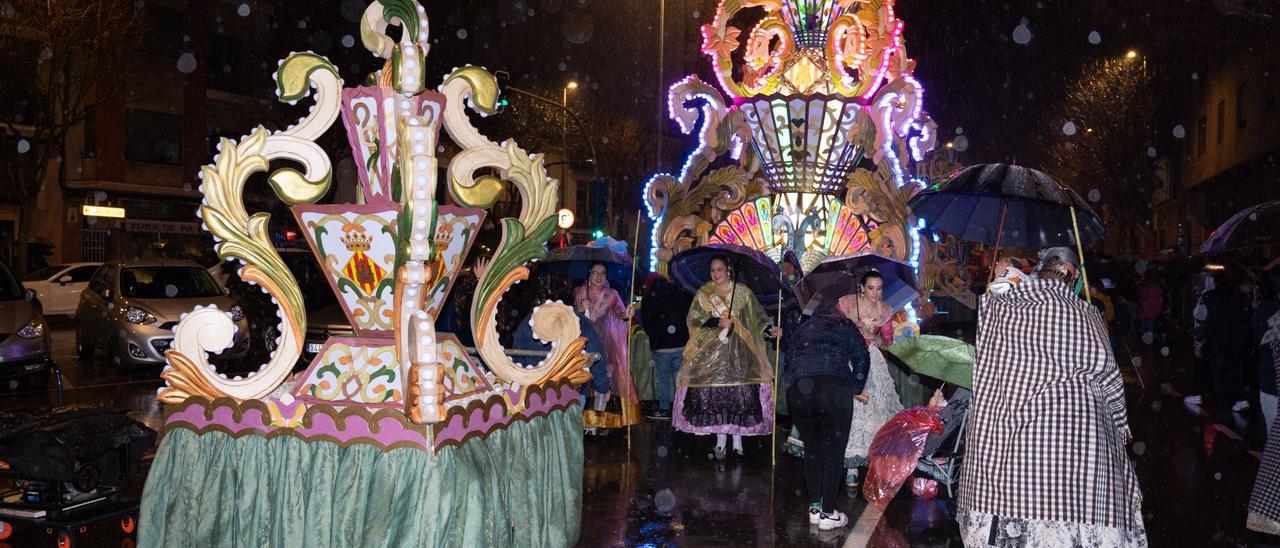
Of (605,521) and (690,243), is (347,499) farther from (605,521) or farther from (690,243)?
(690,243)

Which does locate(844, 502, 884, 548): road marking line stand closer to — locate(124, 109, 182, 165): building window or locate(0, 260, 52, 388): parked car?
locate(0, 260, 52, 388): parked car

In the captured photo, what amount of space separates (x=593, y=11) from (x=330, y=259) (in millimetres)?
39802

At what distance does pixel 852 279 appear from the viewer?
7.91 metres

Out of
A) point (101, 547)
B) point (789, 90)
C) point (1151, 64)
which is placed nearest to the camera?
point (101, 547)

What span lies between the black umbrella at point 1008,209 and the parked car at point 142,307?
959cm

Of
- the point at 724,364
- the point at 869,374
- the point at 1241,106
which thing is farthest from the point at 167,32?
the point at 1241,106

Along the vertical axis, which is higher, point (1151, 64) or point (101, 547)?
point (1151, 64)

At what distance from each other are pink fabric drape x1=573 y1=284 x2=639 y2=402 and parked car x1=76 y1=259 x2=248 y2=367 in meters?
5.86

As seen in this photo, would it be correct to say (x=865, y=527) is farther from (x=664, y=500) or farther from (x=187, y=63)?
(x=187, y=63)

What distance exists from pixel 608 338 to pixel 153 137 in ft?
88.0

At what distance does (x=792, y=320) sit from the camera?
9555mm

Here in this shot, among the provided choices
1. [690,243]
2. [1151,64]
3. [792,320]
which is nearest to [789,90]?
[690,243]

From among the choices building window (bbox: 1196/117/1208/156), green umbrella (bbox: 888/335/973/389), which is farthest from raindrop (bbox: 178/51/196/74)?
building window (bbox: 1196/117/1208/156)

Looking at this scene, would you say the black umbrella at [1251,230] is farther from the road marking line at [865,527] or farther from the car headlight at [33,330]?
the car headlight at [33,330]
